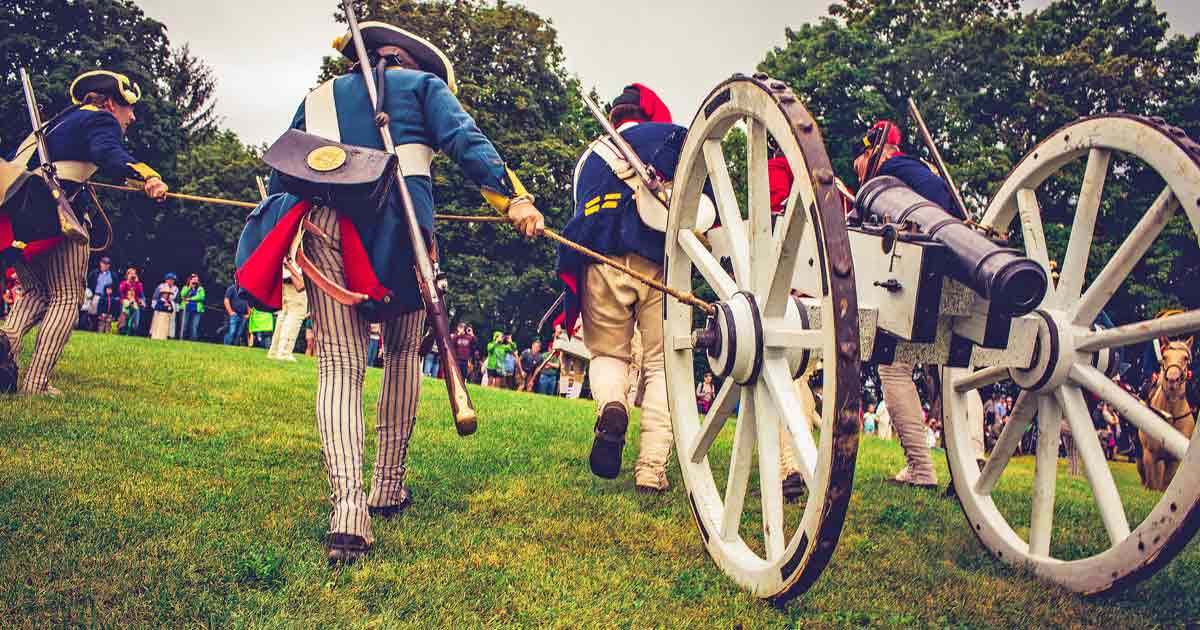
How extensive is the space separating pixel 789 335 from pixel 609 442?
1.61 meters

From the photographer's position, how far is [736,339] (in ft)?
9.91

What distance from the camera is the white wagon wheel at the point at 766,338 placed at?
2365 mm

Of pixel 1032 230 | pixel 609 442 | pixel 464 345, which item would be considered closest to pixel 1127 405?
pixel 1032 230

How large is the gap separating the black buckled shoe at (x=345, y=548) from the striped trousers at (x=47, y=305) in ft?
12.2

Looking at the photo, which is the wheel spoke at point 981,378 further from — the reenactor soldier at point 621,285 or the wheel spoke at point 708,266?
the reenactor soldier at point 621,285

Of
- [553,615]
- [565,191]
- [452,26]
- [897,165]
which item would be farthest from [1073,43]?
[553,615]

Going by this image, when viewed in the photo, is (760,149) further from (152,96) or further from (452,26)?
(152,96)

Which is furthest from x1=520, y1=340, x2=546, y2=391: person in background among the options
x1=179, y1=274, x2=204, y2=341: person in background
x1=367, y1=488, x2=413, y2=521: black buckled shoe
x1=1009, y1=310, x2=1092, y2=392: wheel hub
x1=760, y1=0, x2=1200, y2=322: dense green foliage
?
x1=1009, y1=310, x2=1092, y2=392: wheel hub

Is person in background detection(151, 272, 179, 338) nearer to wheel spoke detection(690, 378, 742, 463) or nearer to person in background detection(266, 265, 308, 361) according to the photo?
person in background detection(266, 265, 308, 361)

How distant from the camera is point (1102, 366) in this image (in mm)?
3307

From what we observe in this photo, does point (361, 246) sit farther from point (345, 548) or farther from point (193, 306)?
point (193, 306)

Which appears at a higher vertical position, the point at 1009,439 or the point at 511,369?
the point at 1009,439

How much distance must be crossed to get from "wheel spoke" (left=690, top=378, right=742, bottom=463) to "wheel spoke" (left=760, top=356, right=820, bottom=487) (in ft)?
0.96

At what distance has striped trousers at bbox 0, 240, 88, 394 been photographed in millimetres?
5770
